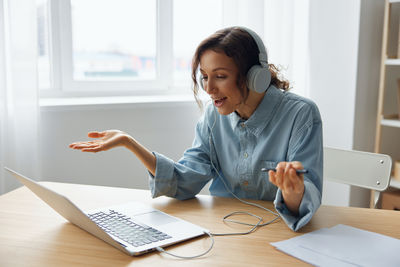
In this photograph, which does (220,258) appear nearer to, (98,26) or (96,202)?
(96,202)

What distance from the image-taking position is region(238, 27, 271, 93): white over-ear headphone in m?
1.29

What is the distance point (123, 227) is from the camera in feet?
3.56

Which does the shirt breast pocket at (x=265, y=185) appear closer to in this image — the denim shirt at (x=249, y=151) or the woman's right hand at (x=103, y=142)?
the denim shirt at (x=249, y=151)

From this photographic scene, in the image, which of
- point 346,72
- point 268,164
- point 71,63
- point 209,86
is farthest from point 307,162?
point 71,63

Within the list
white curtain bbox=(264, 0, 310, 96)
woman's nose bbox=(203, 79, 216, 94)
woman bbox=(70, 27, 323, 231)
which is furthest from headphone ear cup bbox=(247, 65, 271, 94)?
white curtain bbox=(264, 0, 310, 96)

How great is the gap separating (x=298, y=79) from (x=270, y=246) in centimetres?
169

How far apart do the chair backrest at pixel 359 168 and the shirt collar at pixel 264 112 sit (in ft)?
1.39

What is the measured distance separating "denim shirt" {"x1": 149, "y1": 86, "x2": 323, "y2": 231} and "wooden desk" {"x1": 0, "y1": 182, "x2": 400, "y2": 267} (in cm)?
9

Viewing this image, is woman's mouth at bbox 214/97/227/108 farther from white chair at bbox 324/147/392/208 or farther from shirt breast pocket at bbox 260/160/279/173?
white chair at bbox 324/147/392/208

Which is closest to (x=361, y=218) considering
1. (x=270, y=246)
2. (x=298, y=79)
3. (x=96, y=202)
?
(x=270, y=246)

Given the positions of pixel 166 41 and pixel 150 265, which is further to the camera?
pixel 166 41

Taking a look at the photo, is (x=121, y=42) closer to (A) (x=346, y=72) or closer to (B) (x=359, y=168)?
(A) (x=346, y=72)

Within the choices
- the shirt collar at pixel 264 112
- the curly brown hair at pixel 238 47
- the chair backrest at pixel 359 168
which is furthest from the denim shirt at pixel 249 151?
the chair backrest at pixel 359 168

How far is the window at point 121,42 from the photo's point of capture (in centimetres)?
238
